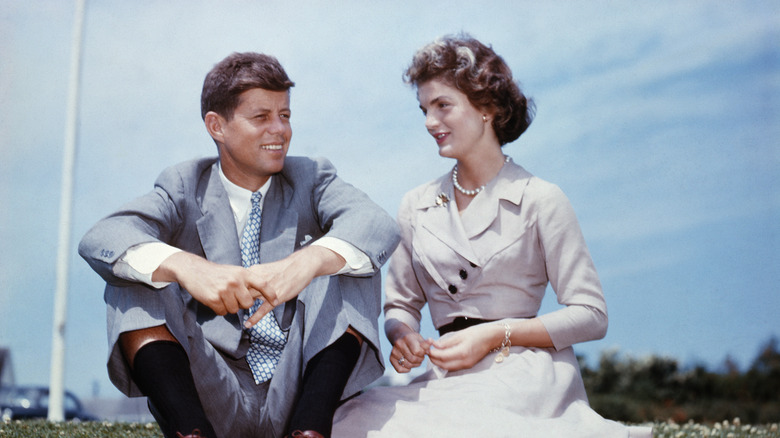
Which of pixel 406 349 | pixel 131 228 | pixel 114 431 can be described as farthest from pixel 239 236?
pixel 114 431

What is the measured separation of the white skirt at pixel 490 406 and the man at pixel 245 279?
22cm

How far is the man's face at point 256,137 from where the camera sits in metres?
3.24

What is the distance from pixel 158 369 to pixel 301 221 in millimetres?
970

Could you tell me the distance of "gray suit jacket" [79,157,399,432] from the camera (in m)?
2.70

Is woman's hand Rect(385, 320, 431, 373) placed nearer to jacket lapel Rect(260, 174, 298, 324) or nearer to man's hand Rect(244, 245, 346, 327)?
jacket lapel Rect(260, 174, 298, 324)

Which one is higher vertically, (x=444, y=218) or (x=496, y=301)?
(x=444, y=218)

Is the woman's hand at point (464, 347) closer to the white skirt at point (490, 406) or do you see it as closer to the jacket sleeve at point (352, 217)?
the white skirt at point (490, 406)

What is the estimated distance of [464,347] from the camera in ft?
10.6

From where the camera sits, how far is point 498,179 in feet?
12.2

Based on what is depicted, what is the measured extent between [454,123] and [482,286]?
2.62ft

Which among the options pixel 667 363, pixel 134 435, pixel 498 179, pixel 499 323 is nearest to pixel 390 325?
pixel 499 323

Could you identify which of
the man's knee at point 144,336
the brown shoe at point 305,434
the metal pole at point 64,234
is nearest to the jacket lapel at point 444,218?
the brown shoe at point 305,434

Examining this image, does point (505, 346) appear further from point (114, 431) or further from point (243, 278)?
point (114, 431)

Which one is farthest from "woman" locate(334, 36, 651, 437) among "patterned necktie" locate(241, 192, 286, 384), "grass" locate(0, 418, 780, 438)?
"grass" locate(0, 418, 780, 438)
